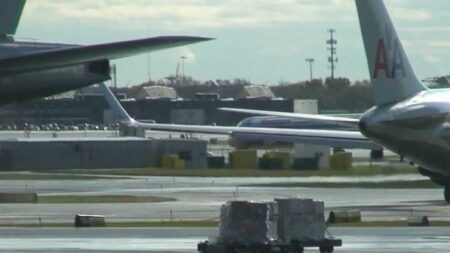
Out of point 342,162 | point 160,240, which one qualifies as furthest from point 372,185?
point 160,240

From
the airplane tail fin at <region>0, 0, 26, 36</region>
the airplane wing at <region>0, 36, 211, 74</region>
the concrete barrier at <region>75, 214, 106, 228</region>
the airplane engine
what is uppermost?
the airplane tail fin at <region>0, 0, 26, 36</region>

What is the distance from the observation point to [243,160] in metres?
104

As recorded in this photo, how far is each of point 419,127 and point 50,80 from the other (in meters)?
31.1

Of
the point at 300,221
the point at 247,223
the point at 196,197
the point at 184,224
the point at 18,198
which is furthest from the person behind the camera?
the point at 196,197

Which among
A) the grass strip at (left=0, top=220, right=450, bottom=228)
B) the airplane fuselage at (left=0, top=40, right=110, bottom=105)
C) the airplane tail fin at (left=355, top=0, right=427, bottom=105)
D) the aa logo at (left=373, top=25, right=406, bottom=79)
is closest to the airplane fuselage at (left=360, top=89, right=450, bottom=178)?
the airplane tail fin at (left=355, top=0, right=427, bottom=105)

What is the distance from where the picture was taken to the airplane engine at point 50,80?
28406mm

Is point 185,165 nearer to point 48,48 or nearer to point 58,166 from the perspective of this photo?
point 58,166

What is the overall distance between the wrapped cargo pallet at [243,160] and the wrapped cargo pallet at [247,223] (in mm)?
70367

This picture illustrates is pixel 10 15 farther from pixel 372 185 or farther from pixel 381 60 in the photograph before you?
pixel 372 185

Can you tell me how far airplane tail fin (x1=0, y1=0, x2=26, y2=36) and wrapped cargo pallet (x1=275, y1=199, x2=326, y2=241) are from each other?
279 inches

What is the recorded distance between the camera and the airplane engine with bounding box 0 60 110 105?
93.2 ft

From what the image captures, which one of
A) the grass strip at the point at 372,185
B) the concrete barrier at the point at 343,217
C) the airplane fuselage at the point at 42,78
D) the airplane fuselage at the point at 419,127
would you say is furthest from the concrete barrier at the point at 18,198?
the airplane fuselage at the point at 42,78

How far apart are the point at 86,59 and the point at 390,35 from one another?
3318cm

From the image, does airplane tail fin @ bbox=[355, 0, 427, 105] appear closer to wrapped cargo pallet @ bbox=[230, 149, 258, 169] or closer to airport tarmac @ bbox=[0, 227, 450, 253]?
airport tarmac @ bbox=[0, 227, 450, 253]
